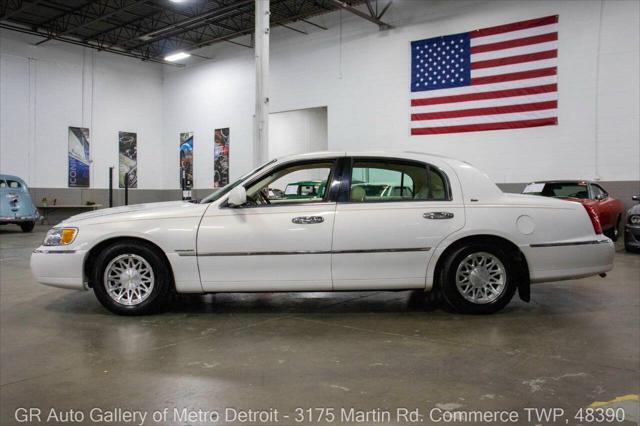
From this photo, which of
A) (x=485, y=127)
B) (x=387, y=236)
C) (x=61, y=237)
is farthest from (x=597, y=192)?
(x=61, y=237)

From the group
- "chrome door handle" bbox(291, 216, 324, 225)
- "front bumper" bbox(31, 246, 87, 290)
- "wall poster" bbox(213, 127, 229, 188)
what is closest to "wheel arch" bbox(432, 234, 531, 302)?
"chrome door handle" bbox(291, 216, 324, 225)

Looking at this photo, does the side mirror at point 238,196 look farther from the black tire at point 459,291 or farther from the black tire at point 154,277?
the black tire at point 459,291

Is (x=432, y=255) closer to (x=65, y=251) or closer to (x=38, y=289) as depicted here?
(x=65, y=251)

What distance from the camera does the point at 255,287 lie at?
4.53 meters

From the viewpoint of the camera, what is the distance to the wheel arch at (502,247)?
4613 mm

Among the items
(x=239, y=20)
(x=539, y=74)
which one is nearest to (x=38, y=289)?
(x=539, y=74)

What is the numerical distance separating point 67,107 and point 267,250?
19.2 m

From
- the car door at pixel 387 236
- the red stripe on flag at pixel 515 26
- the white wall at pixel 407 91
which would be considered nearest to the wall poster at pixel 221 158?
the white wall at pixel 407 91

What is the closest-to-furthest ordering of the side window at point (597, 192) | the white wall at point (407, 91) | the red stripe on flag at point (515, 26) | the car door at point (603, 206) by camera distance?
the car door at point (603, 206), the side window at point (597, 192), the white wall at point (407, 91), the red stripe on flag at point (515, 26)

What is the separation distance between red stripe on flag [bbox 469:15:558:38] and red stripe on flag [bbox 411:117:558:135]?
2537 mm

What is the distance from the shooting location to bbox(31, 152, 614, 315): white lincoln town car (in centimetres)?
450

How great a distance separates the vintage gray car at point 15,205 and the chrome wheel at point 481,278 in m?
14.5

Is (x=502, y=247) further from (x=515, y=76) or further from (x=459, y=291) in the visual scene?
(x=515, y=76)

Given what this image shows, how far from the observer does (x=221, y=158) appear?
21.5m
